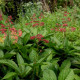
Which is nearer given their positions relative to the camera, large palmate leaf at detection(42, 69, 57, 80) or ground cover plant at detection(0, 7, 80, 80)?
large palmate leaf at detection(42, 69, 57, 80)

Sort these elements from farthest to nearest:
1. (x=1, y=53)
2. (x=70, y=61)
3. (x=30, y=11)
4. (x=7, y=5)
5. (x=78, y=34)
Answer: (x=7, y=5) < (x=30, y=11) < (x=78, y=34) < (x=70, y=61) < (x=1, y=53)

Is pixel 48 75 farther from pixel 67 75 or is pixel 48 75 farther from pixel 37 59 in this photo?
pixel 37 59

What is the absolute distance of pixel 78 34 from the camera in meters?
3.68

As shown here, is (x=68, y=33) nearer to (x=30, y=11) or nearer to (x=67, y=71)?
(x=67, y=71)

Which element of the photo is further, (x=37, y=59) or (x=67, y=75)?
(x=37, y=59)

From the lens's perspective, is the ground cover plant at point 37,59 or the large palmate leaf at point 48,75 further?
the ground cover plant at point 37,59

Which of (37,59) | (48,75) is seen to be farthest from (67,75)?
(37,59)

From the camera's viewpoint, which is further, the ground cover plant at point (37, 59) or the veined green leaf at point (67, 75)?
the ground cover plant at point (37, 59)

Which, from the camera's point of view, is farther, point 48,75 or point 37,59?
point 37,59

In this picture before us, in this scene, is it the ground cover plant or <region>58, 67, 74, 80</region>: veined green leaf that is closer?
<region>58, 67, 74, 80</region>: veined green leaf

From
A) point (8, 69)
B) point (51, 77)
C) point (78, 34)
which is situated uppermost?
point (51, 77)

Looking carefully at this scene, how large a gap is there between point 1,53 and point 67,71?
1.07 meters

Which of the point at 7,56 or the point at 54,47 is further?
the point at 54,47

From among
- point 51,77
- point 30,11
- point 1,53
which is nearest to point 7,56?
point 1,53
